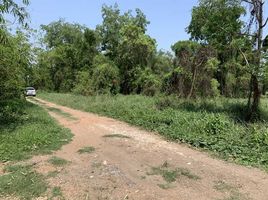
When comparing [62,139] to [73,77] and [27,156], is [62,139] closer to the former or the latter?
[27,156]

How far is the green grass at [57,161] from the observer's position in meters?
7.34

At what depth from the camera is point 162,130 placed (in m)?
11.3

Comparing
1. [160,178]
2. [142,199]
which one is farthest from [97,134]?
[142,199]

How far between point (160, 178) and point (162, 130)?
197 inches

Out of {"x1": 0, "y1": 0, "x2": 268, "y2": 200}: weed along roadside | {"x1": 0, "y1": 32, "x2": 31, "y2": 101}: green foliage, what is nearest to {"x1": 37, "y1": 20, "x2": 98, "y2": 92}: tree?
{"x1": 0, "y1": 0, "x2": 268, "y2": 200}: weed along roadside

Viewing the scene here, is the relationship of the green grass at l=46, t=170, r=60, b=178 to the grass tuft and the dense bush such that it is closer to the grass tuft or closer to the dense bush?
the grass tuft

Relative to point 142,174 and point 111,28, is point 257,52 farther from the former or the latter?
point 111,28

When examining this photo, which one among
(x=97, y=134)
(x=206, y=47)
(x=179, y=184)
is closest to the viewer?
(x=179, y=184)

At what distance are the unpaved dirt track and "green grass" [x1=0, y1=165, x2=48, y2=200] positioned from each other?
249 millimetres

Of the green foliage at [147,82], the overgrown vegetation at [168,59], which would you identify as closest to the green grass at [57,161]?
the overgrown vegetation at [168,59]

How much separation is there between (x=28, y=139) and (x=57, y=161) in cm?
230

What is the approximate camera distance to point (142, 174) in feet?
21.6

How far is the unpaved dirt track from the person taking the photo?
555 centimetres

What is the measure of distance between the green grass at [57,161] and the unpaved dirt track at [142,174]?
127 millimetres
